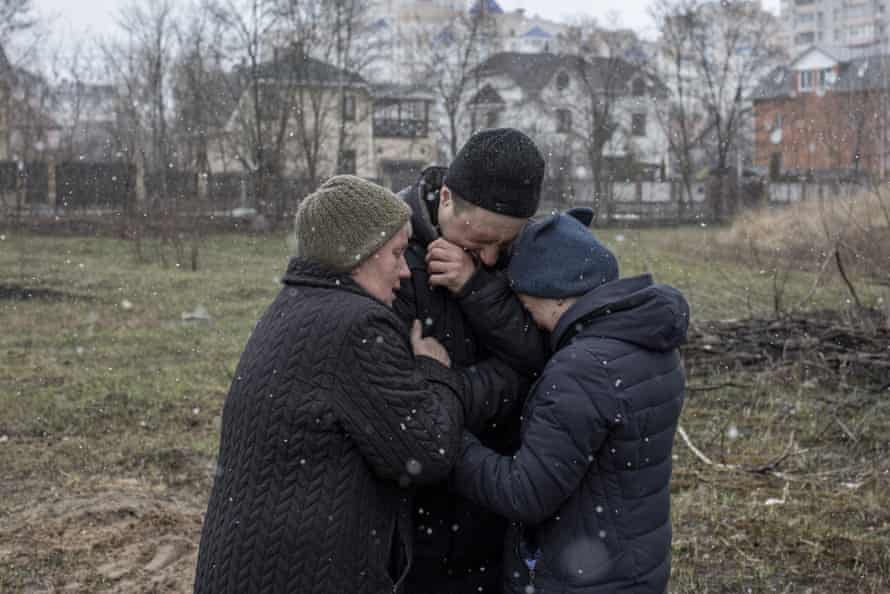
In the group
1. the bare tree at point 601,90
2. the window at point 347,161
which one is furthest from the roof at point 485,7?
the window at point 347,161

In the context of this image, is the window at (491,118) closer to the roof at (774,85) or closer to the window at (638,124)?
the window at (638,124)

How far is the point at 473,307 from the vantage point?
254 centimetres

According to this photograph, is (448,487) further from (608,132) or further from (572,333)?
(608,132)

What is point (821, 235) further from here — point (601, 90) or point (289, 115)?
point (601, 90)

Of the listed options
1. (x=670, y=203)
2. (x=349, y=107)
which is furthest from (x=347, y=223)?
(x=349, y=107)

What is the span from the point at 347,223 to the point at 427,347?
15.3 inches

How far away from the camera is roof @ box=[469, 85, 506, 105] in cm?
4703

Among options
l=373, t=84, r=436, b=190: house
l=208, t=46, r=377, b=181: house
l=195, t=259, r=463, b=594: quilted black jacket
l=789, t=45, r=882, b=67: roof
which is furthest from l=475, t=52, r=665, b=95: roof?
l=195, t=259, r=463, b=594: quilted black jacket

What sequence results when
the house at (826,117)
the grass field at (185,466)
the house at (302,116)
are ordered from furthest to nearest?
the house at (302,116)
the house at (826,117)
the grass field at (185,466)

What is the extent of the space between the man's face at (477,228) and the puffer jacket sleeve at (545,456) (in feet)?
1.30

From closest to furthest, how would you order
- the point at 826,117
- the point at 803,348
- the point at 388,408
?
1. the point at 388,408
2. the point at 803,348
3. the point at 826,117

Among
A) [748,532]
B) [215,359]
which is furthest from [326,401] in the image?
[215,359]

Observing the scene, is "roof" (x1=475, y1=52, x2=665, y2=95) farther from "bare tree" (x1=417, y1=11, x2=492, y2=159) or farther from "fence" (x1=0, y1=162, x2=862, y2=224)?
"fence" (x1=0, y1=162, x2=862, y2=224)

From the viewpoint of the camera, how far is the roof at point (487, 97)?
154ft
